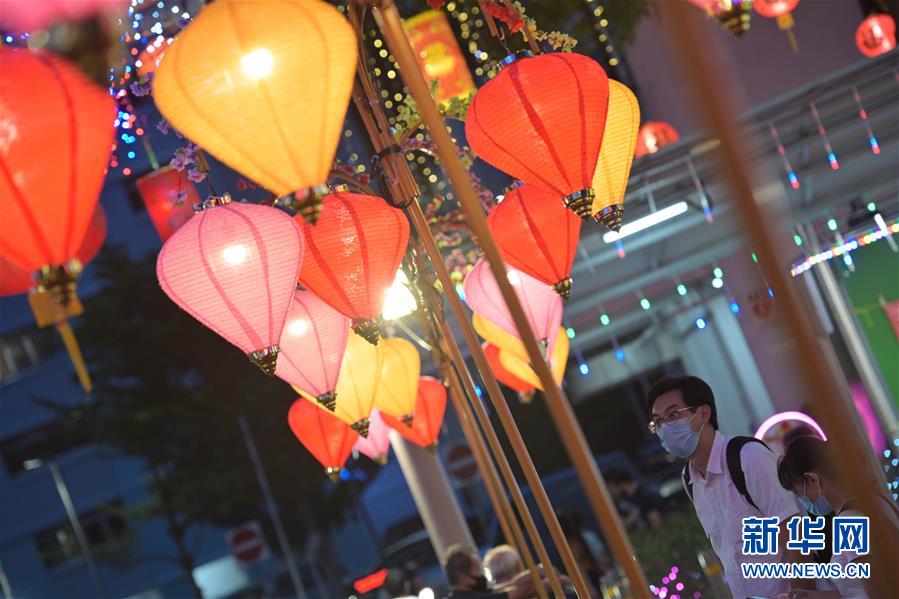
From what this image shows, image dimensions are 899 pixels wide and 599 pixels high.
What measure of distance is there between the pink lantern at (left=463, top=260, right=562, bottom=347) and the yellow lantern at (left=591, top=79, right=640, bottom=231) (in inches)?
50.5

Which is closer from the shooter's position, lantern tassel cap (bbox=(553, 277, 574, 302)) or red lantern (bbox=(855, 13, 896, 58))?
lantern tassel cap (bbox=(553, 277, 574, 302))

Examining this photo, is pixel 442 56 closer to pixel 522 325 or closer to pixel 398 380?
pixel 398 380

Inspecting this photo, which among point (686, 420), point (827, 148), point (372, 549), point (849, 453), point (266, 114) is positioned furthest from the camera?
point (372, 549)

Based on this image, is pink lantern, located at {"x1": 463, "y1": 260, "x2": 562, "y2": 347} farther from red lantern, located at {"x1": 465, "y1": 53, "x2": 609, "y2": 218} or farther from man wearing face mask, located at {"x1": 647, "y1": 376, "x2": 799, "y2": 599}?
man wearing face mask, located at {"x1": 647, "y1": 376, "x2": 799, "y2": 599}

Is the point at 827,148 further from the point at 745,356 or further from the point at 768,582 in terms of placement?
the point at 768,582

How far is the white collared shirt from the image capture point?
3.47 metres

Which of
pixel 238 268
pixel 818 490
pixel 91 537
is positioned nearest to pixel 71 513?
pixel 91 537

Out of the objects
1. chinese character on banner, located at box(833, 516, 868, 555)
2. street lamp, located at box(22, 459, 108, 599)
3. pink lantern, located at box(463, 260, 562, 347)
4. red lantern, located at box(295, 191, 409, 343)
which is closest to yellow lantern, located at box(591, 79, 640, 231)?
red lantern, located at box(295, 191, 409, 343)

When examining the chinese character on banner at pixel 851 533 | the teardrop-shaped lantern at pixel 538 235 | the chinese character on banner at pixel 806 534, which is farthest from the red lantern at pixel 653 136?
the chinese character on banner at pixel 851 533

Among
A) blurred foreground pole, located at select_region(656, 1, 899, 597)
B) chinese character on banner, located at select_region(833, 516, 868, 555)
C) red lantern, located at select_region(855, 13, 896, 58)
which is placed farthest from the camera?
red lantern, located at select_region(855, 13, 896, 58)

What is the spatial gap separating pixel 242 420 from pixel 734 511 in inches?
741

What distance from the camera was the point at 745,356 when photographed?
15867 mm

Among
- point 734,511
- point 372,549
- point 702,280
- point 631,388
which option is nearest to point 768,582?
point 734,511

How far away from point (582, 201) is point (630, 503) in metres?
9.42
